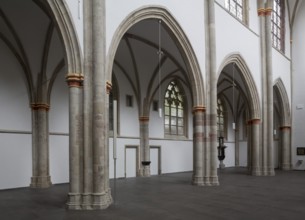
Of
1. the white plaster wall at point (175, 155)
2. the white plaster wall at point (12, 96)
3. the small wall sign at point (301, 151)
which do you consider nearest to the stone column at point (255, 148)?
the white plaster wall at point (175, 155)

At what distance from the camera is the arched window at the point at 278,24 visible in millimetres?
24517

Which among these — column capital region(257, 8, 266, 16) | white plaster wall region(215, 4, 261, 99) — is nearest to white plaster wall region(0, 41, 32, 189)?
white plaster wall region(215, 4, 261, 99)

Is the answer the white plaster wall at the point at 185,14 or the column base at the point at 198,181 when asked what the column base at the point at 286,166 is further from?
the white plaster wall at the point at 185,14

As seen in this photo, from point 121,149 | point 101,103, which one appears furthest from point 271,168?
point 101,103

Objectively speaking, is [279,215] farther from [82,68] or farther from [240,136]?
[240,136]

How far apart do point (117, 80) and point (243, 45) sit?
763cm

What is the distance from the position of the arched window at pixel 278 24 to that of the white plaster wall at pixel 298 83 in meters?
1.80

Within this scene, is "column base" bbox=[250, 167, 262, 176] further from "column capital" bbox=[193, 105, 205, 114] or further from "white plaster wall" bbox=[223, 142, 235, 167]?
"white plaster wall" bbox=[223, 142, 235, 167]

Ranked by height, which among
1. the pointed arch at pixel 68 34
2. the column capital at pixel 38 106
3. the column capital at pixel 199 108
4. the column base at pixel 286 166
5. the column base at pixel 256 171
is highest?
the pointed arch at pixel 68 34

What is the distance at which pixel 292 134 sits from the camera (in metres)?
26.8

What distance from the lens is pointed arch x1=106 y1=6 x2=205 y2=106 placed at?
11.4 m

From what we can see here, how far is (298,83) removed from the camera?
2670 centimetres

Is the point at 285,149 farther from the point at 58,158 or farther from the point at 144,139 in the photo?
the point at 58,158

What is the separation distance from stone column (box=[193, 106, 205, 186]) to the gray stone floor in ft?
3.28
